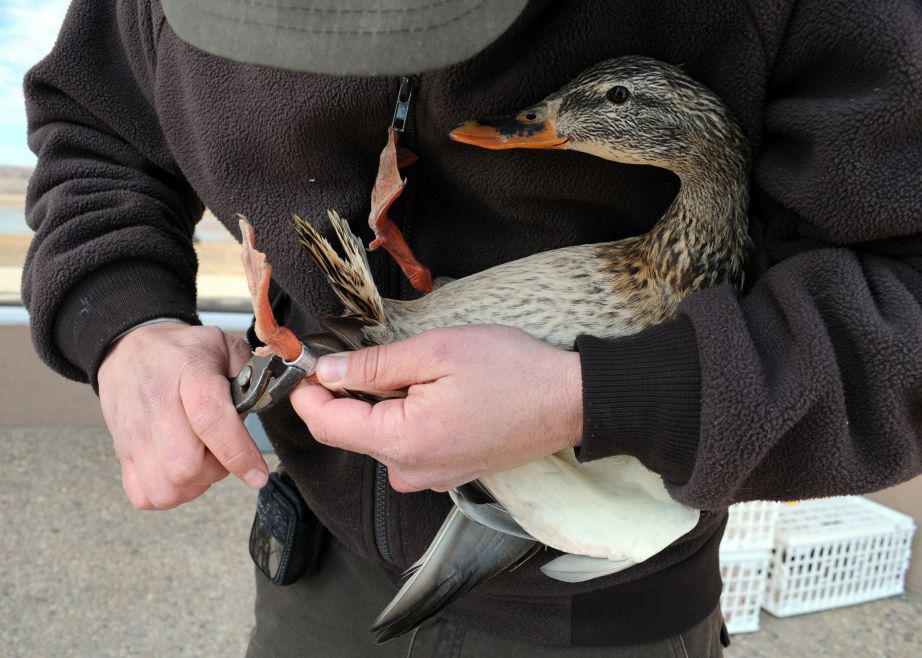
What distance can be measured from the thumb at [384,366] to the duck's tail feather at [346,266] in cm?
14

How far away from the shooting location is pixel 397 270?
1003 mm

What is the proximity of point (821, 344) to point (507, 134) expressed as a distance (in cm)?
38

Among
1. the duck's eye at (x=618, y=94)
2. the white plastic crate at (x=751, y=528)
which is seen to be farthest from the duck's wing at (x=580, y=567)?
the white plastic crate at (x=751, y=528)

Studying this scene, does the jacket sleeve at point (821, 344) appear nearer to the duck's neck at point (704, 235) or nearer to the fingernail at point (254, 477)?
the duck's neck at point (704, 235)

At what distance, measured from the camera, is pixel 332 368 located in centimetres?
77

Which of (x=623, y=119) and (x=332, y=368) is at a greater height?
→ (x=623, y=119)

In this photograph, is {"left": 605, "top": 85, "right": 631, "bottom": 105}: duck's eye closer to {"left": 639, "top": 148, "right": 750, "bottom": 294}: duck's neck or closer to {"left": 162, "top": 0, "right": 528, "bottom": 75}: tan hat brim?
{"left": 639, "top": 148, "right": 750, "bottom": 294}: duck's neck

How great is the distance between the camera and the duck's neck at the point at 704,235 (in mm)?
897

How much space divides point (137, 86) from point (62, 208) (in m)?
0.21

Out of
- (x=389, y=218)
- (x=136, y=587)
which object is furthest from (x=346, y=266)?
(x=136, y=587)

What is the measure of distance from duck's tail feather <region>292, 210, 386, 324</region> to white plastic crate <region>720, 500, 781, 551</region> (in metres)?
1.77

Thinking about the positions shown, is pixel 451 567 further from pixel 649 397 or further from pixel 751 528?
pixel 751 528

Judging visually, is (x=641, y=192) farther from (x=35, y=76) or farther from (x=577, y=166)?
(x=35, y=76)

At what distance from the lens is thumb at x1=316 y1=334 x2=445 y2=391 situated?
0.72 meters
